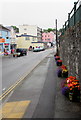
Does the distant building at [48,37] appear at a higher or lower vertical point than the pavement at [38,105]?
higher

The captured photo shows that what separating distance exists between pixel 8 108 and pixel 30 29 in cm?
9690

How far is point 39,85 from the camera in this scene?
41.7 ft

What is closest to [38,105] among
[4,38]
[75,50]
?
[75,50]

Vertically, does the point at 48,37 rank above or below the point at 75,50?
above

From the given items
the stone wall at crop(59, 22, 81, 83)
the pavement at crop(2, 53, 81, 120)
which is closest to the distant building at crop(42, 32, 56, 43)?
the stone wall at crop(59, 22, 81, 83)

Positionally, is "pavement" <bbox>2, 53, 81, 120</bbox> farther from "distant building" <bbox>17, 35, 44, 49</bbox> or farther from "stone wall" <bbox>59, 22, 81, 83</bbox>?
"distant building" <bbox>17, 35, 44, 49</bbox>

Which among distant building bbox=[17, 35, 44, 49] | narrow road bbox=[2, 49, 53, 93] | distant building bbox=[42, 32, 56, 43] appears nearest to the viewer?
narrow road bbox=[2, 49, 53, 93]

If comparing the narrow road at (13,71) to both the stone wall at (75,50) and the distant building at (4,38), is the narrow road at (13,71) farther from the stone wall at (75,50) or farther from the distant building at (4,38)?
the distant building at (4,38)

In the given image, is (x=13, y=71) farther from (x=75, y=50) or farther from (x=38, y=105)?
(x=38, y=105)

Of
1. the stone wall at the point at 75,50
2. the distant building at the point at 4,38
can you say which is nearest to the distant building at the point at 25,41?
the distant building at the point at 4,38

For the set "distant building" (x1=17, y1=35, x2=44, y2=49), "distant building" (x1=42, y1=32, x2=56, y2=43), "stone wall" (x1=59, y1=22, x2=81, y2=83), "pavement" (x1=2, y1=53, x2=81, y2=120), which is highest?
"distant building" (x1=42, y1=32, x2=56, y2=43)

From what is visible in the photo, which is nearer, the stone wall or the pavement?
the pavement

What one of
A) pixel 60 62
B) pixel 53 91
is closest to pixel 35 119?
pixel 53 91

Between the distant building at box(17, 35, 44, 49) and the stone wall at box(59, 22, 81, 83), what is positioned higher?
the distant building at box(17, 35, 44, 49)
